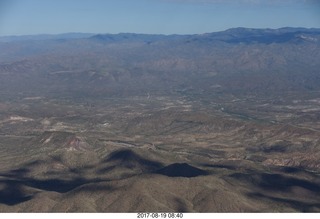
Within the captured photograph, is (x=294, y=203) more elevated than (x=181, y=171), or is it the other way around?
(x=294, y=203)

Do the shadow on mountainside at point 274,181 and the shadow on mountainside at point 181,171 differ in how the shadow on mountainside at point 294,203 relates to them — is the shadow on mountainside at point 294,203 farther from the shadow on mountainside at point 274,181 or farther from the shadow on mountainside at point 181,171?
the shadow on mountainside at point 181,171

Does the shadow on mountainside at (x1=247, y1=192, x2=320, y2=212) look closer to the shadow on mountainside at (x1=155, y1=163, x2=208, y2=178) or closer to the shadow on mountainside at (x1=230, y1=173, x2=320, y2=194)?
the shadow on mountainside at (x1=230, y1=173, x2=320, y2=194)

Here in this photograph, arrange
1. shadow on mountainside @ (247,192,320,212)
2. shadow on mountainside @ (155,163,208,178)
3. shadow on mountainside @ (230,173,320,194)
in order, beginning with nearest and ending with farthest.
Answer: shadow on mountainside @ (247,192,320,212) < shadow on mountainside @ (230,173,320,194) < shadow on mountainside @ (155,163,208,178)

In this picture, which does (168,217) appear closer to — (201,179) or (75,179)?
(201,179)

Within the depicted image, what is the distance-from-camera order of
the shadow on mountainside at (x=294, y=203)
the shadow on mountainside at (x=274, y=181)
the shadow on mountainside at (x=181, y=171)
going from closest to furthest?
the shadow on mountainside at (x=294, y=203) < the shadow on mountainside at (x=274, y=181) < the shadow on mountainside at (x=181, y=171)

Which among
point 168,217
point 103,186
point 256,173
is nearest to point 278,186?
point 256,173

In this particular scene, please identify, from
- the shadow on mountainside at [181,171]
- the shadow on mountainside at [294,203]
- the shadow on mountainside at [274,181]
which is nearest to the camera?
the shadow on mountainside at [294,203]

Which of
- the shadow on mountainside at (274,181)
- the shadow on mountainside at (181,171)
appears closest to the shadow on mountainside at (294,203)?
the shadow on mountainside at (274,181)

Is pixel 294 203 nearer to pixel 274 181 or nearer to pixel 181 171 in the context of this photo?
pixel 274 181

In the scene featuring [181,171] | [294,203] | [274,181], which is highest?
[294,203]

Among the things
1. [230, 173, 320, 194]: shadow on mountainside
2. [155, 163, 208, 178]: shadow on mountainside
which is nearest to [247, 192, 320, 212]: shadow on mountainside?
[230, 173, 320, 194]: shadow on mountainside

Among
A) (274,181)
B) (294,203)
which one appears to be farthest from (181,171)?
(294,203)

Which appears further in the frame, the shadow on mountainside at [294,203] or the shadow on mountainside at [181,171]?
the shadow on mountainside at [181,171]
